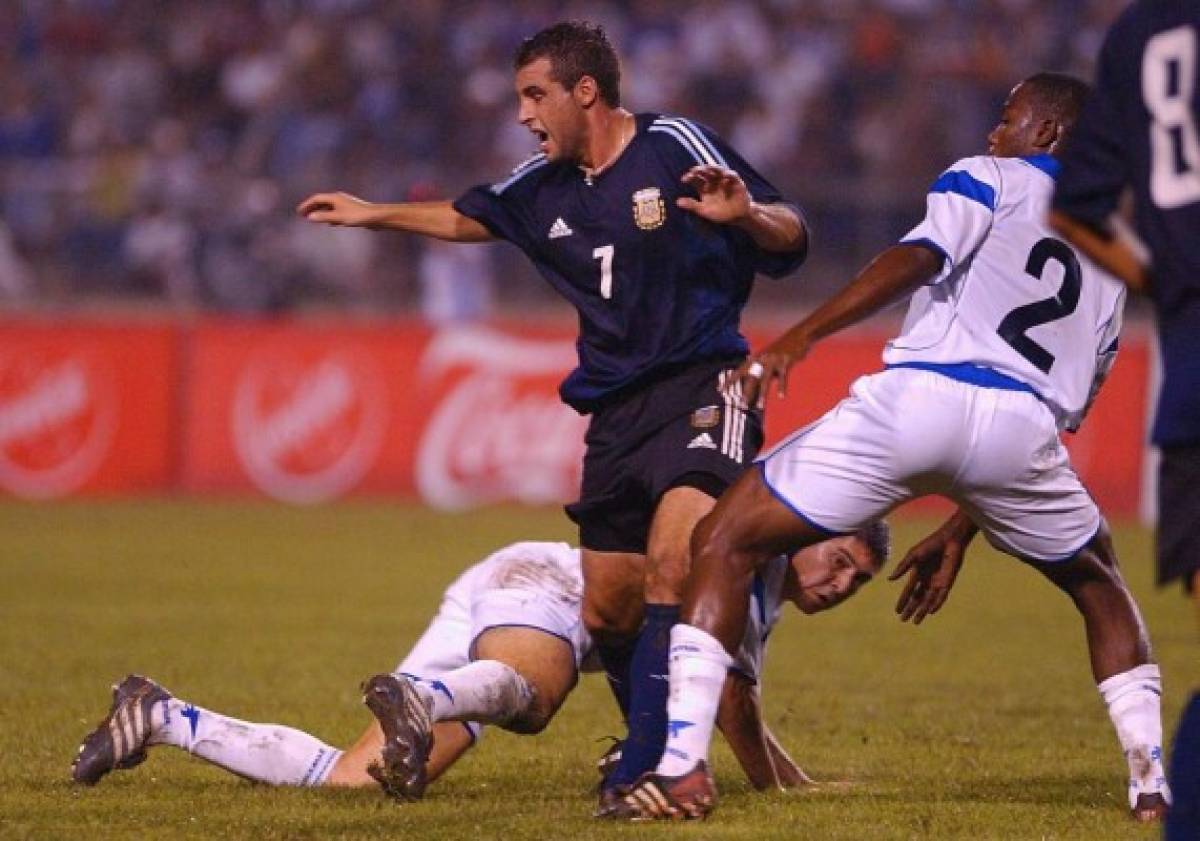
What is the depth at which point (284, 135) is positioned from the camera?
21516mm

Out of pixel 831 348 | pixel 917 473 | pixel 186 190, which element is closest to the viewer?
pixel 917 473

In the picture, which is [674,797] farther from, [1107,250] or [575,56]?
[575,56]

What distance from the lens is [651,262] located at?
7.00 m

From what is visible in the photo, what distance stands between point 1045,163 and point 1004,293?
463 millimetres

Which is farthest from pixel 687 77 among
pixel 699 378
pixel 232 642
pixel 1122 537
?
pixel 699 378

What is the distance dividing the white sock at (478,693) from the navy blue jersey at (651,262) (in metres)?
0.99

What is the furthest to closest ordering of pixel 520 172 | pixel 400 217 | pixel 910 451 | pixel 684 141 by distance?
pixel 400 217
pixel 520 172
pixel 684 141
pixel 910 451

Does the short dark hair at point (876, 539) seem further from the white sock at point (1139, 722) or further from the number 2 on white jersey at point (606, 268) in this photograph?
the number 2 on white jersey at point (606, 268)

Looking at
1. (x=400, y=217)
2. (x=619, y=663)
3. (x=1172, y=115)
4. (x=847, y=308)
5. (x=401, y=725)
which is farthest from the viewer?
(x=400, y=217)

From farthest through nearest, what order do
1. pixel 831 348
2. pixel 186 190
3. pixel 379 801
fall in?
Result: pixel 186 190 < pixel 831 348 < pixel 379 801

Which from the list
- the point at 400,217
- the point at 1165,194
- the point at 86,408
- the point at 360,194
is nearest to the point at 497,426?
the point at 360,194

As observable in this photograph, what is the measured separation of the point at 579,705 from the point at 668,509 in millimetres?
3007

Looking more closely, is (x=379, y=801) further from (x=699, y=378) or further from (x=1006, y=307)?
(x=1006, y=307)

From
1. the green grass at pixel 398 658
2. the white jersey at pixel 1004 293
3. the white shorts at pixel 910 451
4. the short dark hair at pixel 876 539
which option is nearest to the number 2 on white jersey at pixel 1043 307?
the white jersey at pixel 1004 293
